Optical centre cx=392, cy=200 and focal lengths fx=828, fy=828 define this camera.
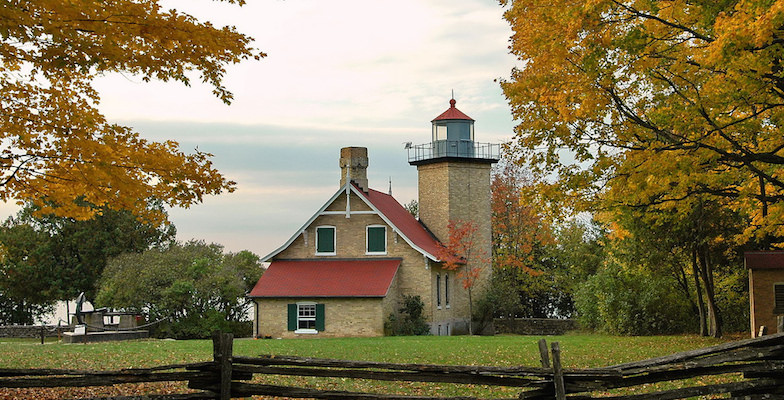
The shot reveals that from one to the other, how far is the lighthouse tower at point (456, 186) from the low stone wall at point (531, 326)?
2.11 m

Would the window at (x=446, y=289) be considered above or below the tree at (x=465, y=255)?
below

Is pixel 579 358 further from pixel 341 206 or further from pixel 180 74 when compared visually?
pixel 341 206

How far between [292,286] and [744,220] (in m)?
18.5

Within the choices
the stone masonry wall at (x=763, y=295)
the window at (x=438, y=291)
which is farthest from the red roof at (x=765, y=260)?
the window at (x=438, y=291)

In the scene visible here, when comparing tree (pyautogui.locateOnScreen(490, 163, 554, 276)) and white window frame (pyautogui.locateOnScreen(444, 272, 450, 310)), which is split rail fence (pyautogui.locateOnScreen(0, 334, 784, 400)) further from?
tree (pyautogui.locateOnScreen(490, 163, 554, 276))

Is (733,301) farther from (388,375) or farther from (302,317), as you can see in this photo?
(388,375)

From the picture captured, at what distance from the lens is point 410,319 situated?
1438 inches

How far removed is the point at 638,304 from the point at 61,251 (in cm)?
3418

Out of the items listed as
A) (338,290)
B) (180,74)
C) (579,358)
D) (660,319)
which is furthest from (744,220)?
(180,74)

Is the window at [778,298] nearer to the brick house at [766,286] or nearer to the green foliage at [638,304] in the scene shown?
the brick house at [766,286]

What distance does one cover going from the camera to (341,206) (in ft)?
125

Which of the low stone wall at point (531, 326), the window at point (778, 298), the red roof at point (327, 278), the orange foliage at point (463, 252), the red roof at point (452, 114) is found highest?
the red roof at point (452, 114)

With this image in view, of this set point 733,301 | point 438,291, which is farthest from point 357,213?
point 733,301

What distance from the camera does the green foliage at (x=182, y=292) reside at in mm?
35688
